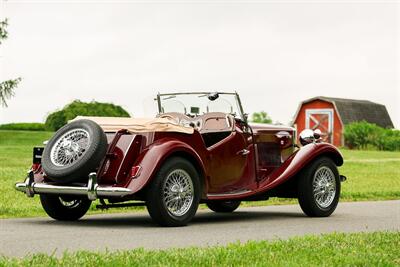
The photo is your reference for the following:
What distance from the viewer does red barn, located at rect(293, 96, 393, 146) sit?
2234 inches

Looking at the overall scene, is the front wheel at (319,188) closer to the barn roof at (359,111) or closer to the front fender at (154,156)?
the front fender at (154,156)

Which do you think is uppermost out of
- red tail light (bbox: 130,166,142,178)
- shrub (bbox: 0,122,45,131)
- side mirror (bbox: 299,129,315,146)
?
side mirror (bbox: 299,129,315,146)

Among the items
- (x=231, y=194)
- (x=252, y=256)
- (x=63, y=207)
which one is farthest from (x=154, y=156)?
(x=252, y=256)

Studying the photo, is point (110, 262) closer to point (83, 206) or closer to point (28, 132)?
point (83, 206)

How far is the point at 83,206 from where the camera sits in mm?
11336

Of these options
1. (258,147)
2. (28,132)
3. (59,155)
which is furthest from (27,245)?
(28,132)

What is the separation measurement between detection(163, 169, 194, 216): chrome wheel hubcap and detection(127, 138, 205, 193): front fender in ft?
0.77

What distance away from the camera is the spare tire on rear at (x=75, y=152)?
389 inches

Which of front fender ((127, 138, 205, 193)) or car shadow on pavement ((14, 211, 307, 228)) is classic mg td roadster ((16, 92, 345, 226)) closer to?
front fender ((127, 138, 205, 193))

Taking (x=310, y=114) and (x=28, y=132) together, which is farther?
(x=310, y=114)

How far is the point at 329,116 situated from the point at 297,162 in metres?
46.2

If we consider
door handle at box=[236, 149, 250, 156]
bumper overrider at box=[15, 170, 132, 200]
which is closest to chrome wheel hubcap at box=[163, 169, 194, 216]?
bumper overrider at box=[15, 170, 132, 200]

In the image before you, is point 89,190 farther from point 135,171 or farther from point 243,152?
point 243,152

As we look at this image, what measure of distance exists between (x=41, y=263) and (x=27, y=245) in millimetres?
1617
